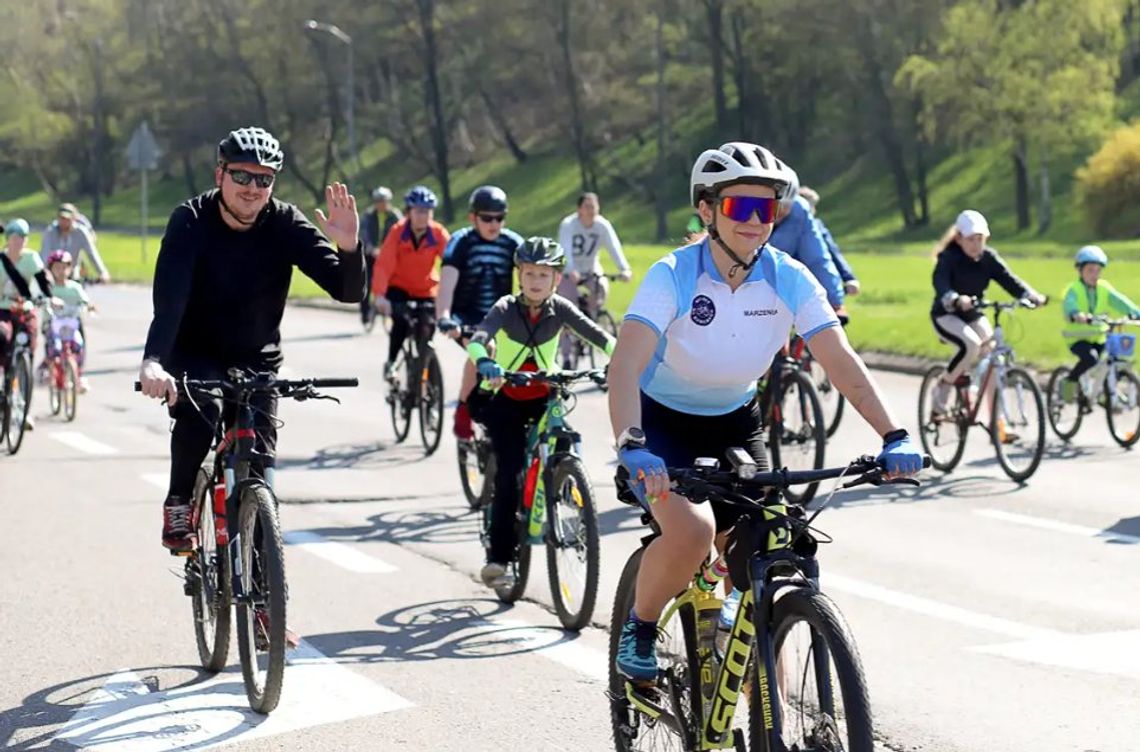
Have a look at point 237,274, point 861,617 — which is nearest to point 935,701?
point 861,617

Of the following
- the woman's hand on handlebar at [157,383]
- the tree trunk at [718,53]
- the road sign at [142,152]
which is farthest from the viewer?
the tree trunk at [718,53]

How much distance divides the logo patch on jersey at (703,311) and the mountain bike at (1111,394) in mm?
9713

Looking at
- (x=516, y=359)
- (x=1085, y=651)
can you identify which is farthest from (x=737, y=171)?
(x=516, y=359)

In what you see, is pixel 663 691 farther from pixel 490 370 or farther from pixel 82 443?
pixel 82 443

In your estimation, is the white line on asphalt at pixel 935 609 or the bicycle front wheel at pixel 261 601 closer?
→ the bicycle front wheel at pixel 261 601

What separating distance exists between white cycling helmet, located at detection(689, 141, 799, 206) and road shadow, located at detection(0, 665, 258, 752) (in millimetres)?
2495

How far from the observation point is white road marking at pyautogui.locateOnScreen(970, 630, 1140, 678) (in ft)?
23.6

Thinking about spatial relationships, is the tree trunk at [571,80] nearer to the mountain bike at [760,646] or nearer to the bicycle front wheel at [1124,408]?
the bicycle front wheel at [1124,408]

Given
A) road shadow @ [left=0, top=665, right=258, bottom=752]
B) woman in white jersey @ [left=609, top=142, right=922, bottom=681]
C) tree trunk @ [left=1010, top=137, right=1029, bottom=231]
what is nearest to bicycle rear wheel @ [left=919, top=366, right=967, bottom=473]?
road shadow @ [left=0, top=665, right=258, bottom=752]

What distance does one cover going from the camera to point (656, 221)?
69.5 meters

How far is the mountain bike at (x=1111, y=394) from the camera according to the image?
1423 cm

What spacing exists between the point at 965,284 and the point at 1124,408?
6.13 feet

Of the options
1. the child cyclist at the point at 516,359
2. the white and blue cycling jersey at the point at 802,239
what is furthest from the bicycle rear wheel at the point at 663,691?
the white and blue cycling jersey at the point at 802,239

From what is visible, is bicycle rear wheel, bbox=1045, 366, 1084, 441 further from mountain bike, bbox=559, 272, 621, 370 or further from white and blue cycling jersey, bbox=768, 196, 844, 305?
mountain bike, bbox=559, 272, 621, 370
